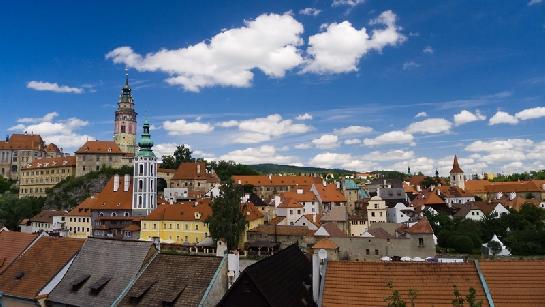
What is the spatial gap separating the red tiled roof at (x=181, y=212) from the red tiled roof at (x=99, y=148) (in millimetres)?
55012

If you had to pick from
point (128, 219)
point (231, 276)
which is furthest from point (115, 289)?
point (128, 219)

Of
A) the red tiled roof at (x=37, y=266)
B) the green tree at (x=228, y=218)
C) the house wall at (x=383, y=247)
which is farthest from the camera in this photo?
the green tree at (x=228, y=218)

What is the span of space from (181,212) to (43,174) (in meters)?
70.9

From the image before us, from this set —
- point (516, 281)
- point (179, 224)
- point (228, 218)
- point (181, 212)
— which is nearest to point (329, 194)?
point (181, 212)

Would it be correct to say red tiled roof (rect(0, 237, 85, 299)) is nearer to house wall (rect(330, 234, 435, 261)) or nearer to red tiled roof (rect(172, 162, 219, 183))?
house wall (rect(330, 234, 435, 261))

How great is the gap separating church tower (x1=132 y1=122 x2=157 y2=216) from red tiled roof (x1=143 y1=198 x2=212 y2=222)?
1080 centimetres

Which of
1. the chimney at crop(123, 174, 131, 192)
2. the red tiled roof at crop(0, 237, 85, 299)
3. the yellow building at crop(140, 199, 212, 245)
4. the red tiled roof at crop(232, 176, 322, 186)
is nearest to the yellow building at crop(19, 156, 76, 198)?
the chimney at crop(123, 174, 131, 192)

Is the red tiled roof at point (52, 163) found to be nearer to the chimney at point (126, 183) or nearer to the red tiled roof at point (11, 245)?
the chimney at point (126, 183)

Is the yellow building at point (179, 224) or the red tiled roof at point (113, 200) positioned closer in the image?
the yellow building at point (179, 224)

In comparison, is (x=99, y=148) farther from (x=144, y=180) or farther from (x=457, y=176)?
(x=457, y=176)

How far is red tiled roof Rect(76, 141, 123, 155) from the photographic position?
111 meters

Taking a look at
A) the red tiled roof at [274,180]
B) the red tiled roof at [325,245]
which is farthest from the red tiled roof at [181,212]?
the red tiled roof at [274,180]

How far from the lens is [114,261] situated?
73.9 ft

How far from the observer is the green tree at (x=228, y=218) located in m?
48.2
